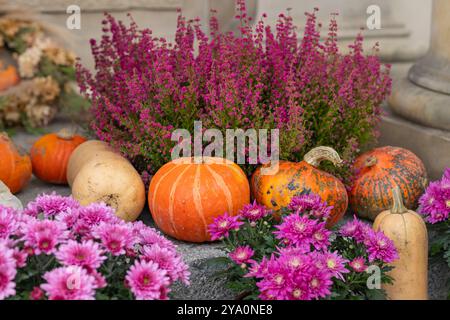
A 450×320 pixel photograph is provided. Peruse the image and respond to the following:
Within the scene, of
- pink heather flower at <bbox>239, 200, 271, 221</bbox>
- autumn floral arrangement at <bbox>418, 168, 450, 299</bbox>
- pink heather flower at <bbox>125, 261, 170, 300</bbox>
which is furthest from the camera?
autumn floral arrangement at <bbox>418, 168, 450, 299</bbox>

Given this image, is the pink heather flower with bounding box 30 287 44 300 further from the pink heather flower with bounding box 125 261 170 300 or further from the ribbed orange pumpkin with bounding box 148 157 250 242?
the ribbed orange pumpkin with bounding box 148 157 250 242

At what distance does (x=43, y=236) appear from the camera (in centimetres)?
225

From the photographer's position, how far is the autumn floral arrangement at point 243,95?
322 cm

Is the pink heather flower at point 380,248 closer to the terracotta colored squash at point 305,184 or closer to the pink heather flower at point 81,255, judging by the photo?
the terracotta colored squash at point 305,184

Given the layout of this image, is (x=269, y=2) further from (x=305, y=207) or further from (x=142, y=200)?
(x=305, y=207)

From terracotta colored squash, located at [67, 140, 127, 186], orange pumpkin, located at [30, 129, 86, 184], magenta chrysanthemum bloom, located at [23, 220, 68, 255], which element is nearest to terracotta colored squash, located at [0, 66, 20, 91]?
orange pumpkin, located at [30, 129, 86, 184]

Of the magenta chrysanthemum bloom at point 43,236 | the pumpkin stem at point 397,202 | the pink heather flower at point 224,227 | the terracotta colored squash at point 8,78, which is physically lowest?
the pink heather flower at point 224,227

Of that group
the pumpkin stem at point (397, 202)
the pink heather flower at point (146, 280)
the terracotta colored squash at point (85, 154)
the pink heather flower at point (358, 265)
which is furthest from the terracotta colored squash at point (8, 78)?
the pink heather flower at point (358, 265)

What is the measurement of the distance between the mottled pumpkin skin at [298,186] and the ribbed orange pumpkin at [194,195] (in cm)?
10

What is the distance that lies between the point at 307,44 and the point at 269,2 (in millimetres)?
1230

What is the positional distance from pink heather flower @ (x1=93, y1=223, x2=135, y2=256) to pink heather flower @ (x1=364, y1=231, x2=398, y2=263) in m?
0.89

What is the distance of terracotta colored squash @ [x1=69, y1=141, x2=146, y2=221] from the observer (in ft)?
10.5

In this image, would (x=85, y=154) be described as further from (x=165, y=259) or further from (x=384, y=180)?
(x=384, y=180)
